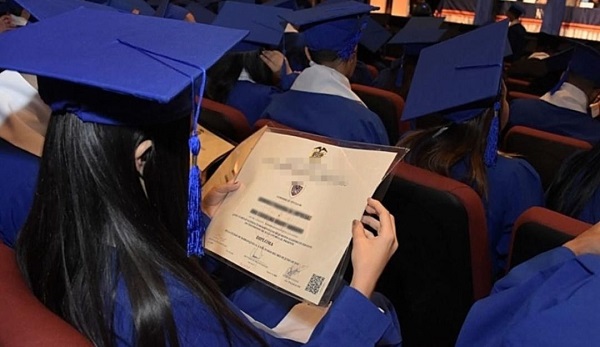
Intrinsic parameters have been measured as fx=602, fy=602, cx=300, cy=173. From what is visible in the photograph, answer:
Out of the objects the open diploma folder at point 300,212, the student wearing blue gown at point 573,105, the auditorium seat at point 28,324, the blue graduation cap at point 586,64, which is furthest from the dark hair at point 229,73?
the auditorium seat at point 28,324

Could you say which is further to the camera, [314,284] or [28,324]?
[314,284]

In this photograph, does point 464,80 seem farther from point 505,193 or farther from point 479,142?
point 505,193

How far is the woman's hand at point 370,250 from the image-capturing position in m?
1.02

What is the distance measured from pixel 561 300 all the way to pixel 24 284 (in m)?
0.72

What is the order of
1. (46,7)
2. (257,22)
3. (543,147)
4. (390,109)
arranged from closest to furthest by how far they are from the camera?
(46,7) → (543,147) → (390,109) → (257,22)

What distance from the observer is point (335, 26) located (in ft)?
8.63

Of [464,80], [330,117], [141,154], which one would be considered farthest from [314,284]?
[330,117]

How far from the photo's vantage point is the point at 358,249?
1.03m

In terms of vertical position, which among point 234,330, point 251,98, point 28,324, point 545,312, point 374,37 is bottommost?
point 374,37

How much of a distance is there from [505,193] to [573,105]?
1.48 metres

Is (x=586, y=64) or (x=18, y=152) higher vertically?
(x=18, y=152)

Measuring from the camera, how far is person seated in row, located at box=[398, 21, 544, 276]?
1.82m

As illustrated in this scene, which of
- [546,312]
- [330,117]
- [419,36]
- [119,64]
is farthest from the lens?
[419,36]

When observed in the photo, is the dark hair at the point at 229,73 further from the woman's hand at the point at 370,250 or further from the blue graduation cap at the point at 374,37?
the woman's hand at the point at 370,250
